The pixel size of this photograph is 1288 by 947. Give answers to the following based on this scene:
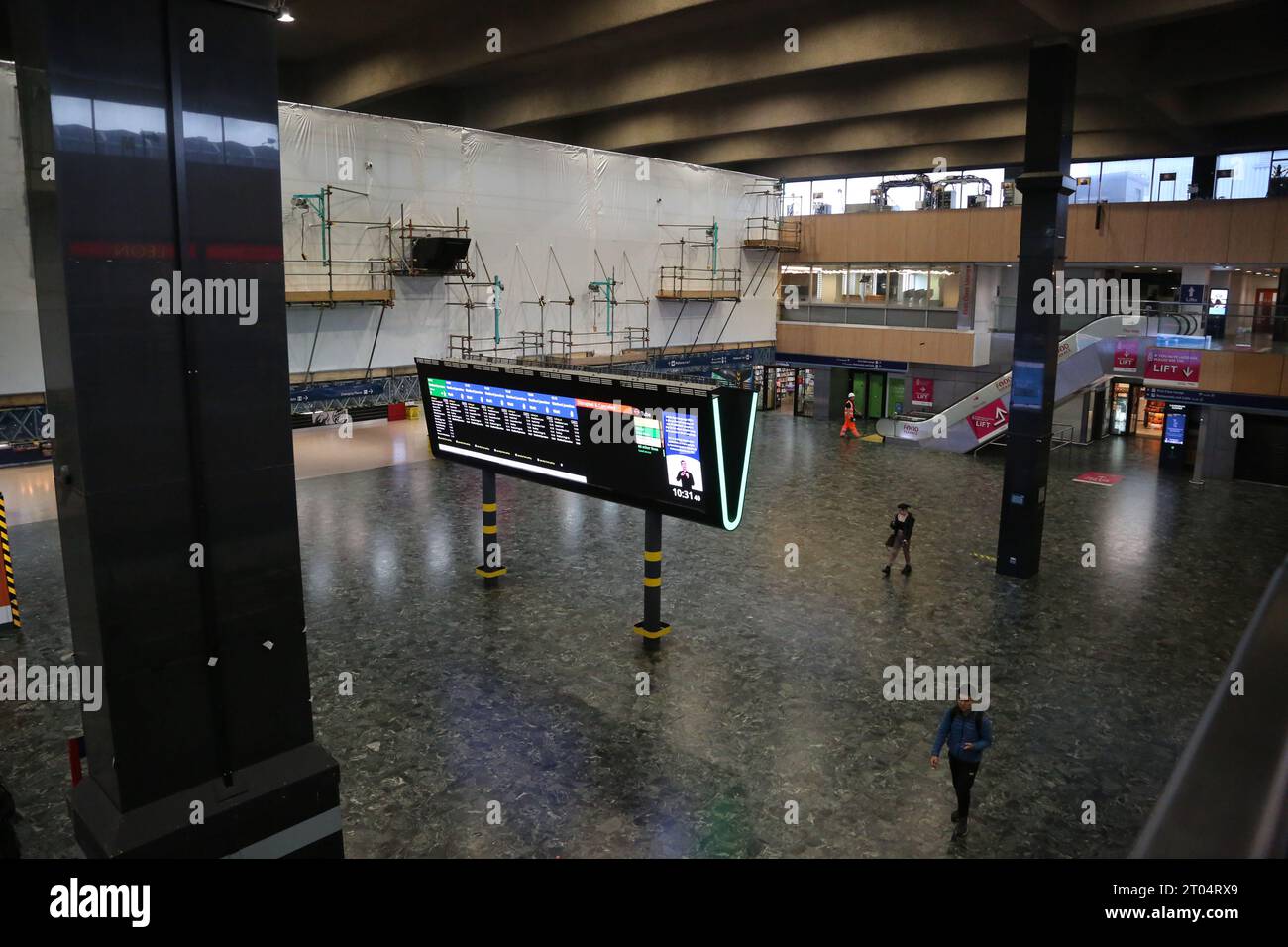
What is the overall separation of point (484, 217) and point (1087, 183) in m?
17.8

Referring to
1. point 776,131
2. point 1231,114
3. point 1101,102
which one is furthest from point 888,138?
point 1231,114

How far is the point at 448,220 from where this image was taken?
2069cm

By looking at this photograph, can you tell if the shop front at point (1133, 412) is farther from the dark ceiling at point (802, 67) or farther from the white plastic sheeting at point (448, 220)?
the white plastic sheeting at point (448, 220)

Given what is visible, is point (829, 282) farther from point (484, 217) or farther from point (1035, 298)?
point (1035, 298)

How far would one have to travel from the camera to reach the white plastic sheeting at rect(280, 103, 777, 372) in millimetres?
18500

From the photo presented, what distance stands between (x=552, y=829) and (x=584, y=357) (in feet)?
58.9

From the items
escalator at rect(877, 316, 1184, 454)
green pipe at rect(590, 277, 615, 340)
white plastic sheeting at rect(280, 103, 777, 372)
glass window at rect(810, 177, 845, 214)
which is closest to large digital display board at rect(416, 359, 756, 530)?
white plastic sheeting at rect(280, 103, 777, 372)

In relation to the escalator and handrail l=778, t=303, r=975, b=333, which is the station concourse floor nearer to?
the escalator

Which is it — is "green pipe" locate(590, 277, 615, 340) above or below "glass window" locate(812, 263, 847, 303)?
below

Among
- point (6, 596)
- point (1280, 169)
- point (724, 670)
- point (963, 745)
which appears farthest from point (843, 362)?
point (6, 596)

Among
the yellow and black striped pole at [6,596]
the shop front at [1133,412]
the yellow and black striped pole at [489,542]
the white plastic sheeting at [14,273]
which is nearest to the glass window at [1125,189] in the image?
the shop front at [1133,412]

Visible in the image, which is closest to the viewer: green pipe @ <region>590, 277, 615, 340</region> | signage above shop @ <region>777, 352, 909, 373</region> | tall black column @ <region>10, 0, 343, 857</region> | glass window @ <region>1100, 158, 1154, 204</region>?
tall black column @ <region>10, 0, 343, 857</region>

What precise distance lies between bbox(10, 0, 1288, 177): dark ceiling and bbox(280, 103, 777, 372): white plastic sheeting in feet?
3.46

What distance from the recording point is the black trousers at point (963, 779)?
7.44m
